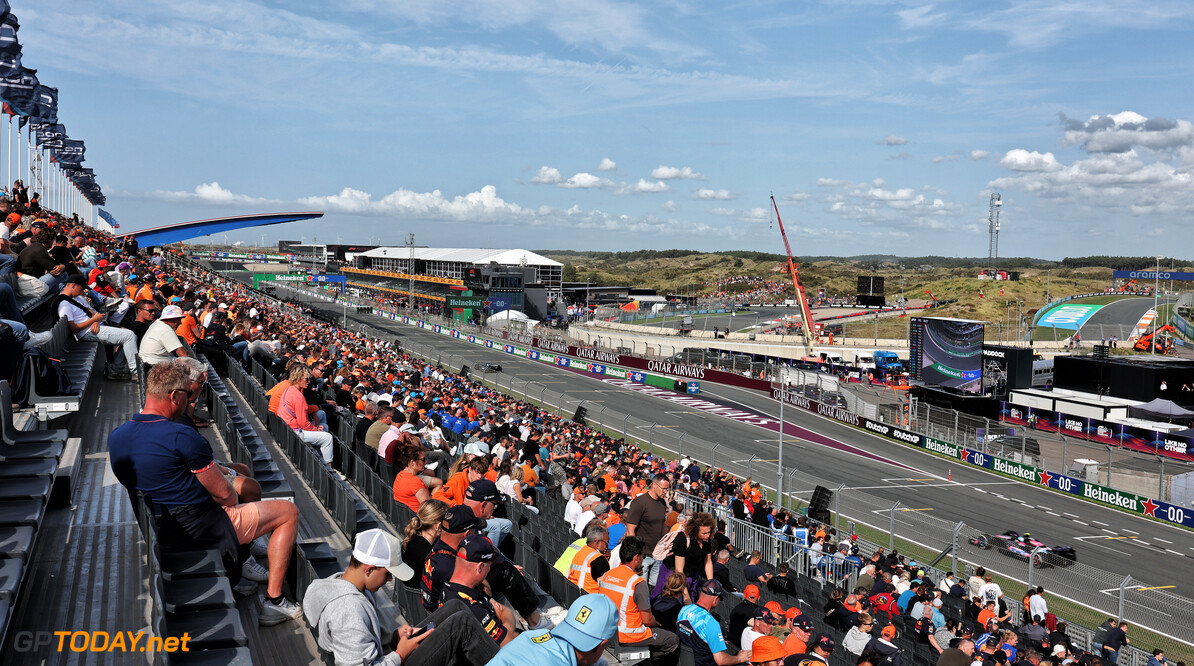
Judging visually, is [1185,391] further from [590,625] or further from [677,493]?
[590,625]

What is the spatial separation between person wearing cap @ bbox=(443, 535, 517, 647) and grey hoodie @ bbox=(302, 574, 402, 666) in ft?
2.04

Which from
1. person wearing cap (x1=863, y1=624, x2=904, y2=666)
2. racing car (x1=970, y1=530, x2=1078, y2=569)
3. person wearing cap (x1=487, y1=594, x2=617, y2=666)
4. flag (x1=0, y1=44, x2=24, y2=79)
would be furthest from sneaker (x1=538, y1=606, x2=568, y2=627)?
flag (x1=0, y1=44, x2=24, y2=79)

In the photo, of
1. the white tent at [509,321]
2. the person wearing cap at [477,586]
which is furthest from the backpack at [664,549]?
the white tent at [509,321]

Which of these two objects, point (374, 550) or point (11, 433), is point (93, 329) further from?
point (374, 550)

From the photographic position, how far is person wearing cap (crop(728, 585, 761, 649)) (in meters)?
7.37

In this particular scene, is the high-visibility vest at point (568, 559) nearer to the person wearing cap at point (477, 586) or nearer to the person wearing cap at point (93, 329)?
the person wearing cap at point (477, 586)

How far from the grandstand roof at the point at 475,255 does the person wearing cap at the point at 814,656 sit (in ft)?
315

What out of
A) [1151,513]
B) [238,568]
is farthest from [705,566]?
[1151,513]

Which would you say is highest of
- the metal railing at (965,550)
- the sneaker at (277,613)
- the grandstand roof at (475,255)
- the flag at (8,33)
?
Answer: the flag at (8,33)

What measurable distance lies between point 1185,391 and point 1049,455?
11714 millimetres

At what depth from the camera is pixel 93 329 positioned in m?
9.18

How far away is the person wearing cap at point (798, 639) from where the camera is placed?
6.64 metres

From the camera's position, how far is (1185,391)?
3859 cm

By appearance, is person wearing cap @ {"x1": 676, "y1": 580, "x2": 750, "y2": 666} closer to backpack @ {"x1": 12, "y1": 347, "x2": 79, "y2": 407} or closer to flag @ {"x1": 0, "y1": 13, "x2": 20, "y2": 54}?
backpack @ {"x1": 12, "y1": 347, "x2": 79, "y2": 407}
